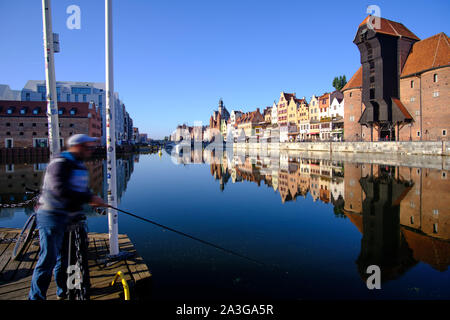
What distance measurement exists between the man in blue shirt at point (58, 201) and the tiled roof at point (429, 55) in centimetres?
5460

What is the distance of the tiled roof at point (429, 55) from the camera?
42.3 meters

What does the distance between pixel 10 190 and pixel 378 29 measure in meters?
56.7

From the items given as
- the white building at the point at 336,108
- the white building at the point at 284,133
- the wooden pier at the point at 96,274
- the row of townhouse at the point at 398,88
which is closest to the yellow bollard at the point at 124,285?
the wooden pier at the point at 96,274

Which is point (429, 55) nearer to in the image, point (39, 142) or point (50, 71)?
point (50, 71)

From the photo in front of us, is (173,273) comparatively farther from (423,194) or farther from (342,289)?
(423,194)

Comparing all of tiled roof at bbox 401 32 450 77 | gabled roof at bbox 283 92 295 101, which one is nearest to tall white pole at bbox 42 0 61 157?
tiled roof at bbox 401 32 450 77

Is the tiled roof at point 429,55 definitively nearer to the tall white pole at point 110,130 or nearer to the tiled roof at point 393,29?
the tiled roof at point 393,29

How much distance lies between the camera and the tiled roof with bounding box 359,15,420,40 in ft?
156

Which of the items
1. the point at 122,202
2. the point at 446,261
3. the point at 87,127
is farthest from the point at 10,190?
the point at 87,127

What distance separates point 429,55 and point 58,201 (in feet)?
192

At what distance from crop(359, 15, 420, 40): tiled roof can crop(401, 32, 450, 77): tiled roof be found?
3163 mm

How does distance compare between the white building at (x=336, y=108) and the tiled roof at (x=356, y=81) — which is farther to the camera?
the white building at (x=336, y=108)

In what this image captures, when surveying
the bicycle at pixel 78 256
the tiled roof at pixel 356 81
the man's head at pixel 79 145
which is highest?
the tiled roof at pixel 356 81

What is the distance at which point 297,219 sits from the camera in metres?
10.2
